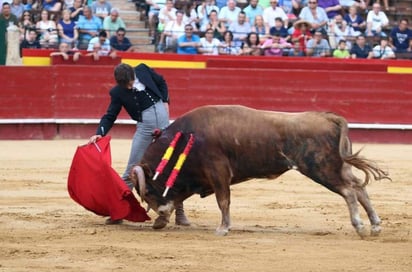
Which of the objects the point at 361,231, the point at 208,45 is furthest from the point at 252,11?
the point at 361,231

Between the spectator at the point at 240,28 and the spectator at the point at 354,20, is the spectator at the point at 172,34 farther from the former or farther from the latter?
the spectator at the point at 354,20

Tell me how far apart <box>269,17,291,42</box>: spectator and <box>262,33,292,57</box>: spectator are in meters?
0.06

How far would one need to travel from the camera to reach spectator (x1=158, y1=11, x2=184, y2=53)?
1712 cm

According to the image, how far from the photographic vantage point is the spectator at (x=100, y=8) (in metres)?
17.1

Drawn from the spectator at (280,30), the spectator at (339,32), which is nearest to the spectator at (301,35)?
the spectator at (280,30)

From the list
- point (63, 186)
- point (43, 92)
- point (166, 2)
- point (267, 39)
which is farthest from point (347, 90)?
point (63, 186)

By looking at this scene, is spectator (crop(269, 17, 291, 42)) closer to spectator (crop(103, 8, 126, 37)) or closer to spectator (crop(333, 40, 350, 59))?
spectator (crop(333, 40, 350, 59))

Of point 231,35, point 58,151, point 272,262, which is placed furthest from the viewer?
point 231,35

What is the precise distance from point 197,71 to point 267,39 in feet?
6.05

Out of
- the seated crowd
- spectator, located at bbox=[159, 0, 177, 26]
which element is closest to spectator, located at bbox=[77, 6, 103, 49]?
the seated crowd

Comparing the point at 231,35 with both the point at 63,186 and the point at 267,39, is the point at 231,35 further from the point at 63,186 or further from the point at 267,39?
the point at 63,186

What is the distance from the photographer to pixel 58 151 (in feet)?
46.8

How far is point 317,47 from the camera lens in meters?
17.7

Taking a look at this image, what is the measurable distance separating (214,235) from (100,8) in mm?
9394
